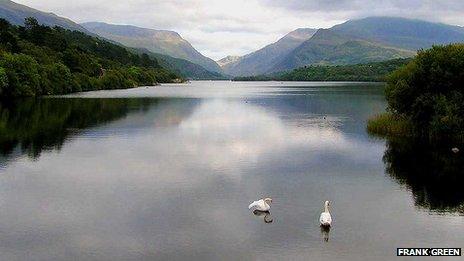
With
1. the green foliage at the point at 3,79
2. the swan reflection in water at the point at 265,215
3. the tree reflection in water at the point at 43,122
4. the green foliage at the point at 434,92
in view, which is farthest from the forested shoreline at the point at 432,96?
the green foliage at the point at 3,79

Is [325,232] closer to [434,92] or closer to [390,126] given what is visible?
[434,92]

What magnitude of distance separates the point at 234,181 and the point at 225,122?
49.3 meters

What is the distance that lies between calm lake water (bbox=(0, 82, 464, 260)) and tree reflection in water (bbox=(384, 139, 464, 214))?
0.11 metres

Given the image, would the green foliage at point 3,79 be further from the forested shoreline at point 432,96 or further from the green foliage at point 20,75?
the forested shoreline at point 432,96

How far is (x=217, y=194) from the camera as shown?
134ft

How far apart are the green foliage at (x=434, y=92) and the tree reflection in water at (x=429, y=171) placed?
2637 mm

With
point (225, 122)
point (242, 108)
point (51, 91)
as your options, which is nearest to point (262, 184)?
point (225, 122)

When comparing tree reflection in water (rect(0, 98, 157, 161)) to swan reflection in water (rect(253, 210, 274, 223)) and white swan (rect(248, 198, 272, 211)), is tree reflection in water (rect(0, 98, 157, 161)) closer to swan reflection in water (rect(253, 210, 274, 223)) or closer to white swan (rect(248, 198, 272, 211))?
white swan (rect(248, 198, 272, 211))

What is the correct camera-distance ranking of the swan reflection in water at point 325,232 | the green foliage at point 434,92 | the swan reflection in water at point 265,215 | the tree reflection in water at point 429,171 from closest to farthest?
the swan reflection in water at point 325,232 < the swan reflection in water at point 265,215 < the tree reflection in water at point 429,171 < the green foliage at point 434,92

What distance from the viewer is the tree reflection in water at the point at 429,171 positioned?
40.2m

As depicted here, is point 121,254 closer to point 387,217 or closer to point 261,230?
point 261,230

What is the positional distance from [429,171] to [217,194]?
22.4 metres

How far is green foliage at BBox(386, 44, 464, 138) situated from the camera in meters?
64.6

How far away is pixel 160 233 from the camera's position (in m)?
31.4
